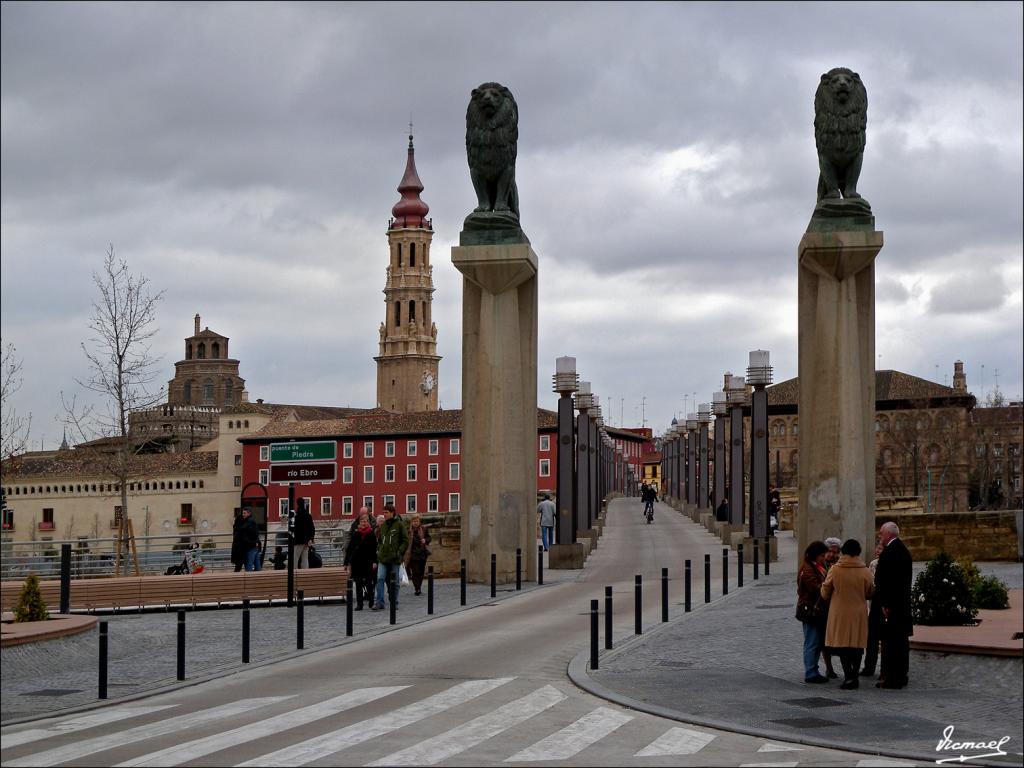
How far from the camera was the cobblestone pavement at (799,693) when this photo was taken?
12.1m

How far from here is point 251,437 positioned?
13288 cm

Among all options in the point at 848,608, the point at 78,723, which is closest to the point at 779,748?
the point at 848,608

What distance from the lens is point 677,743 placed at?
11.5 metres

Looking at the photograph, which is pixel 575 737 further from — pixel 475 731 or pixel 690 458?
pixel 690 458

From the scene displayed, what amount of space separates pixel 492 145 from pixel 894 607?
60.5 feet

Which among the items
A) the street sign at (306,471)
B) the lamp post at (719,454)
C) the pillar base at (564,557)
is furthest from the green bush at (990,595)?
the lamp post at (719,454)

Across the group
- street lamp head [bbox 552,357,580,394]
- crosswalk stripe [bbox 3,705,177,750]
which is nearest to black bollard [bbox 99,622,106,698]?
crosswalk stripe [bbox 3,705,177,750]

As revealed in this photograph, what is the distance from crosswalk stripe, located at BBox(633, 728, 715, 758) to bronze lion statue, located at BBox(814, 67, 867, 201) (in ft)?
61.9

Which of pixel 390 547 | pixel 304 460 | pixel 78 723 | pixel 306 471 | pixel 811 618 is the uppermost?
pixel 304 460

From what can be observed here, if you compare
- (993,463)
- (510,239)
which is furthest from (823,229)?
(993,463)

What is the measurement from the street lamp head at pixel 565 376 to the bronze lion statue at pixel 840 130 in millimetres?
11583

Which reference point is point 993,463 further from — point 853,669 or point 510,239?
point 853,669

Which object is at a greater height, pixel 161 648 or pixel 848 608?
pixel 848 608

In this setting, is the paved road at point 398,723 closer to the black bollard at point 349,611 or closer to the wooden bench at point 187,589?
the black bollard at point 349,611
